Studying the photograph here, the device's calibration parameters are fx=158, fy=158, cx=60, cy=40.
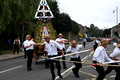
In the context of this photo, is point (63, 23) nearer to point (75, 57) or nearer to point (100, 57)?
point (75, 57)

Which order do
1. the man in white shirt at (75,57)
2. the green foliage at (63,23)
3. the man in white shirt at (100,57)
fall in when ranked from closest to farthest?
the man in white shirt at (100,57) < the man in white shirt at (75,57) < the green foliage at (63,23)

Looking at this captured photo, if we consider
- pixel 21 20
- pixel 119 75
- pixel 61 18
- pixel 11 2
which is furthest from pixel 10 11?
pixel 61 18

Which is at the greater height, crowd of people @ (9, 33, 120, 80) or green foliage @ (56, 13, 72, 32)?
green foliage @ (56, 13, 72, 32)

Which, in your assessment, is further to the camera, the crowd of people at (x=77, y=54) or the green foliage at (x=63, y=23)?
the green foliage at (x=63, y=23)

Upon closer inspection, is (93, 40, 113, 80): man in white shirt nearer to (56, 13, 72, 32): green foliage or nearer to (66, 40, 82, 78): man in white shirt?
(66, 40, 82, 78): man in white shirt

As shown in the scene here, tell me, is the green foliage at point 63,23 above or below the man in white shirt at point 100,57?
above

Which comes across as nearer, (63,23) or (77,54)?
(77,54)

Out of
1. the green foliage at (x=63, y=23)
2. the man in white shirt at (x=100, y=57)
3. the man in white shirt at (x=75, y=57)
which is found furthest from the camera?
the green foliage at (x=63, y=23)

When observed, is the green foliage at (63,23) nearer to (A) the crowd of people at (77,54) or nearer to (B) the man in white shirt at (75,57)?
(A) the crowd of people at (77,54)

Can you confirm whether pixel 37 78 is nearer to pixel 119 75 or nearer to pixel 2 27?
pixel 119 75

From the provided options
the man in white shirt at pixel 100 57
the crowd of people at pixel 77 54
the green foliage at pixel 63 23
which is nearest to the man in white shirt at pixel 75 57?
the crowd of people at pixel 77 54

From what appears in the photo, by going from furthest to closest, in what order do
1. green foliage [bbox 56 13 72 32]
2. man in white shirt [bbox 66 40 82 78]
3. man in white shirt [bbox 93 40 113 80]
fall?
green foliage [bbox 56 13 72 32] → man in white shirt [bbox 66 40 82 78] → man in white shirt [bbox 93 40 113 80]

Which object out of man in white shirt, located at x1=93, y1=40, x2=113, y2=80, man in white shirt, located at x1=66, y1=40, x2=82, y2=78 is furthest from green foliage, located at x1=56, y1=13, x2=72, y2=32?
man in white shirt, located at x1=93, y1=40, x2=113, y2=80

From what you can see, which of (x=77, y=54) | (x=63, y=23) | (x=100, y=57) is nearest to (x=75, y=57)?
(x=77, y=54)
